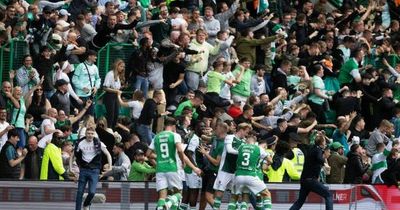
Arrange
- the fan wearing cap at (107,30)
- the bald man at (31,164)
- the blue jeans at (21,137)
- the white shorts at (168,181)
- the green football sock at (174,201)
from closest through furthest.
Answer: the green football sock at (174,201) → the white shorts at (168,181) → the bald man at (31,164) → the blue jeans at (21,137) → the fan wearing cap at (107,30)

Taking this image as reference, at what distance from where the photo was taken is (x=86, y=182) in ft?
91.4

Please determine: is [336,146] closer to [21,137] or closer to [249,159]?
[249,159]

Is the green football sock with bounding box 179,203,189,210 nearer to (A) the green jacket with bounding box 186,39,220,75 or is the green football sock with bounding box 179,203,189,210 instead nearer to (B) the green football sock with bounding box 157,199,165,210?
(B) the green football sock with bounding box 157,199,165,210

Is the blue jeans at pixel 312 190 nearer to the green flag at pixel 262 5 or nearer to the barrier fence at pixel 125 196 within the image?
the barrier fence at pixel 125 196

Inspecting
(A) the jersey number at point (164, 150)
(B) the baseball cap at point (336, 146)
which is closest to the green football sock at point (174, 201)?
(A) the jersey number at point (164, 150)

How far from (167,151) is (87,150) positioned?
59.2 inches

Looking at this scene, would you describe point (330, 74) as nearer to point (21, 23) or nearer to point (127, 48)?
point (127, 48)

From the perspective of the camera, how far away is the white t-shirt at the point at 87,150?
27891 millimetres

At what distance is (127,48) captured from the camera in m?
34.2

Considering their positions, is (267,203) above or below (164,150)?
below

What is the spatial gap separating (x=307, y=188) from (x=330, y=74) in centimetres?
835

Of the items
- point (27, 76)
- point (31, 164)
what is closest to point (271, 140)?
point (31, 164)

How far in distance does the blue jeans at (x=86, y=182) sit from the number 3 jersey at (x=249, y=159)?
2.55 metres

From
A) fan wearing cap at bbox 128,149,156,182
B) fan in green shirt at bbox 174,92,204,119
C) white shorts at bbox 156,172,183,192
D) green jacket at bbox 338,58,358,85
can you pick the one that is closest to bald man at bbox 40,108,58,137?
fan wearing cap at bbox 128,149,156,182
